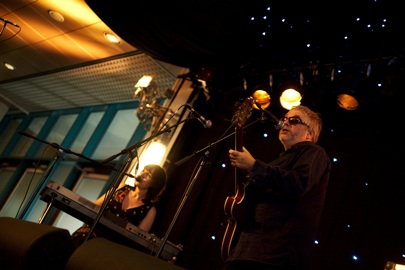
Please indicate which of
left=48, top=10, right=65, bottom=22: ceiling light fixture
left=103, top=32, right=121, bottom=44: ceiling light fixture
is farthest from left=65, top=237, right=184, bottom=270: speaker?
left=48, top=10, right=65, bottom=22: ceiling light fixture

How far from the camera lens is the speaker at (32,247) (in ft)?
5.42

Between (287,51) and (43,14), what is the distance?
433 cm

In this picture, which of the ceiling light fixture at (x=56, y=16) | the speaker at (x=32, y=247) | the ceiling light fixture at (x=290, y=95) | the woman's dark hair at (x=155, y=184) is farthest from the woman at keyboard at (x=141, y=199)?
the ceiling light fixture at (x=56, y=16)

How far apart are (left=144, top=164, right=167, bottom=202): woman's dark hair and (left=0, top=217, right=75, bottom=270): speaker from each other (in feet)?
7.20

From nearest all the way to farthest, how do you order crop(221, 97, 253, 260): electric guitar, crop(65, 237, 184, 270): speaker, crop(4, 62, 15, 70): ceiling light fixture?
crop(65, 237, 184, 270): speaker → crop(221, 97, 253, 260): electric guitar → crop(4, 62, 15, 70): ceiling light fixture

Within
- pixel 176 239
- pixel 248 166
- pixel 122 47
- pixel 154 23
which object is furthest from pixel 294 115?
pixel 122 47

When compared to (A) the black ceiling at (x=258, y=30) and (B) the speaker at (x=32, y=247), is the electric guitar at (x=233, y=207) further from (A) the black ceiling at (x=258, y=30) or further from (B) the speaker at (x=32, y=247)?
(A) the black ceiling at (x=258, y=30)

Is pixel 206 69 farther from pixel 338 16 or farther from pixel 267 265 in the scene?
pixel 267 265

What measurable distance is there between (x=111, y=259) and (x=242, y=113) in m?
1.73

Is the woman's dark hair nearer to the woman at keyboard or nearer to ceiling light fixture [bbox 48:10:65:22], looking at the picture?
the woman at keyboard

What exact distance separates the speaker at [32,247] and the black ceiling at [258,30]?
2.95m

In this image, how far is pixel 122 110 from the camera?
809 centimetres

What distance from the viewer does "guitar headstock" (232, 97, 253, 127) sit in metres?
2.88

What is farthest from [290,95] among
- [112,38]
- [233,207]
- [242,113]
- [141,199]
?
[112,38]
